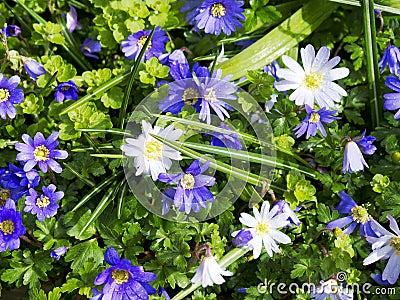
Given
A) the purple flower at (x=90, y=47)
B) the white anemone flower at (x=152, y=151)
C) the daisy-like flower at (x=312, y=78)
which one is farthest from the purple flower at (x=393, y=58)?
the purple flower at (x=90, y=47)

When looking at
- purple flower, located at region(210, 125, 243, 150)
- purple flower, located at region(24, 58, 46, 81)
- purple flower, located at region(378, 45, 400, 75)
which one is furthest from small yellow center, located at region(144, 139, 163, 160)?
purple flower, located at region(378, 45, 400, 75)

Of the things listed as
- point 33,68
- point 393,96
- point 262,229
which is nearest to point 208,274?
point 262,229

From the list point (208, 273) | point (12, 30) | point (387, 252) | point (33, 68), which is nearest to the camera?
point (208, 273)

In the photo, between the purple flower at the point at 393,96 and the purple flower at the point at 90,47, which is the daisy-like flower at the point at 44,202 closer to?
the purple flower at the point at 90,47

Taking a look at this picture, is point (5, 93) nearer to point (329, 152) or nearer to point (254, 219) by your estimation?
point (254, 219)

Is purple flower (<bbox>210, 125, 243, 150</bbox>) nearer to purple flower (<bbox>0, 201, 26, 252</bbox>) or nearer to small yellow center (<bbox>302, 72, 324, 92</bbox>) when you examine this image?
small yellow center (<bbox>302, 72, 324, 92</bbox>)

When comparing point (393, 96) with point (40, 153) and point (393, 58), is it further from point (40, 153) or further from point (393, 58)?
point (40, 153)
